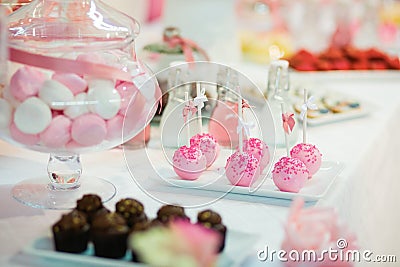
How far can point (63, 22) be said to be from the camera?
109 cm

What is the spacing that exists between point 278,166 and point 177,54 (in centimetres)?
52

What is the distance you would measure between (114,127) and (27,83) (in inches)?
5.3

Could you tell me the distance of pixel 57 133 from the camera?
960 millimetres

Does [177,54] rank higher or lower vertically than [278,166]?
higher

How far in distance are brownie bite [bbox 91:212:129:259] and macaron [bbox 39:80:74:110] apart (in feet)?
0.62

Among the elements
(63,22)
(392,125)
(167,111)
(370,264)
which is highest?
(63,22)

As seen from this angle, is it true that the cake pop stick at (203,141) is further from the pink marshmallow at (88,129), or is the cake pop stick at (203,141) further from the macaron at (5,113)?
the macaron at (5,113)

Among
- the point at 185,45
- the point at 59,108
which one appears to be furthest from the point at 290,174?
the point at 185,45

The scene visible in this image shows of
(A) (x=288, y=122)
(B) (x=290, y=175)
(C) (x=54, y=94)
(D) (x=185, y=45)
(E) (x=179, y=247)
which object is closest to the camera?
(E) (x=179, y=247)

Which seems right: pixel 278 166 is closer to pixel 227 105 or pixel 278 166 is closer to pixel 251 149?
pixel 251 149

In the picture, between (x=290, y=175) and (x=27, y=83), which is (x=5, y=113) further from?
(x=290, y=175)

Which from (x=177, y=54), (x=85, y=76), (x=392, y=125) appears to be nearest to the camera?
(x=85, y=76)

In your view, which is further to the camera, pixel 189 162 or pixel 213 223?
pixel 189 162

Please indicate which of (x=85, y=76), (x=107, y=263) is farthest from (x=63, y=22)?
(x=107, y=263)
